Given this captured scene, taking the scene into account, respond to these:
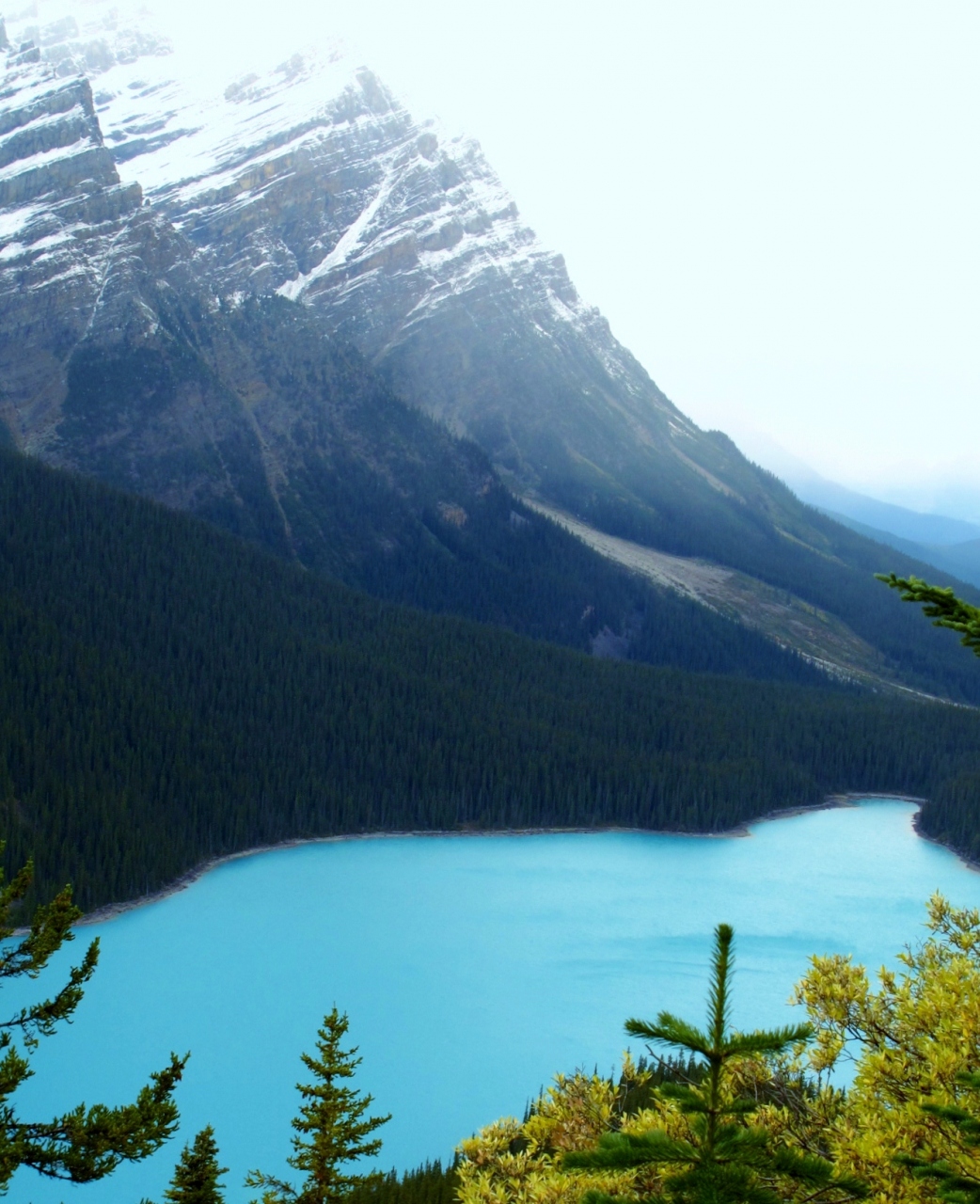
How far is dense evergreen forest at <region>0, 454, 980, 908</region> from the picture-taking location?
91.3m

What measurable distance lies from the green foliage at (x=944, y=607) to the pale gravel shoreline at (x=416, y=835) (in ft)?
232

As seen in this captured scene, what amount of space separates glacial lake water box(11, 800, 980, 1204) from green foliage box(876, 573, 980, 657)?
40.4m

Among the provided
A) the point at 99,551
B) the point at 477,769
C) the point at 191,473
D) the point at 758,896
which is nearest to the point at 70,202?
the point at 191,473

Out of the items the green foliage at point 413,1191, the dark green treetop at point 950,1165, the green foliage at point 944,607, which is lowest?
the green foliage at point 413,1191

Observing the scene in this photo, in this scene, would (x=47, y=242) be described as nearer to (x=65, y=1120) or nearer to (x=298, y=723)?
(x=298, y=723)

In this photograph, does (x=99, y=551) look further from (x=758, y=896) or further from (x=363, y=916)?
(x=758, y=896)

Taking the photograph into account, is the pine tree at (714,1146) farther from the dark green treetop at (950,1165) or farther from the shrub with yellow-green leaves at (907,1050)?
the shrub with yellow-green leaves at (907,1050)

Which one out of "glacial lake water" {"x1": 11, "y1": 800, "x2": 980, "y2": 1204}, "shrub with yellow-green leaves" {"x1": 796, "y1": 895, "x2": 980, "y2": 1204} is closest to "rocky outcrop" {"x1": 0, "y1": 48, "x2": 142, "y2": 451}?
"glacial lake water" {"x1": 11, "y1": 800, "x2": 980, "y2": 1204}

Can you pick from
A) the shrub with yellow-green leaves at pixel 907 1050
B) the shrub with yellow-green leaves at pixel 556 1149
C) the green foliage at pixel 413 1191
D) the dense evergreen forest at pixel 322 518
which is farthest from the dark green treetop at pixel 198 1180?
the dense evergreen forest at pixel 322 518

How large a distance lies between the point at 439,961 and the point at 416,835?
116ft

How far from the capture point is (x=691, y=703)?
449ft

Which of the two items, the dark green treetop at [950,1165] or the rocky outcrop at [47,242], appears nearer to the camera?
the dark green treetop at [950,1165]

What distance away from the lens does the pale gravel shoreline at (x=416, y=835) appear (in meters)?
80.0

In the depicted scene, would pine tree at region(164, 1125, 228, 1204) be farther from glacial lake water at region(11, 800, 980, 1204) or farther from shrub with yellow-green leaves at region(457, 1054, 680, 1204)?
glacial lake water at region(11, 800, 980, 1204)
